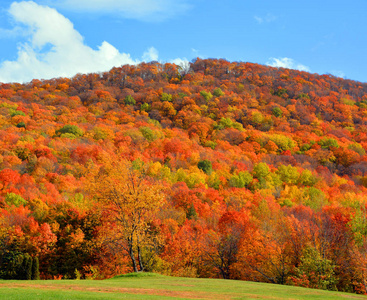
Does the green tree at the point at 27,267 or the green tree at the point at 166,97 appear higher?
the green tree at the point at 166,97

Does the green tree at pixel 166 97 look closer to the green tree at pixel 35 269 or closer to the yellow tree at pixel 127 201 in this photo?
the yellow tree at pixel 127 201

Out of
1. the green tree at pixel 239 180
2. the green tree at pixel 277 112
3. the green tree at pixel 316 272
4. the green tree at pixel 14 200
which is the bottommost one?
the green tree at pixel 316 272

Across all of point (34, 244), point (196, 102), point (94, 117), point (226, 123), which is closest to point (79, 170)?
point (34, 244)

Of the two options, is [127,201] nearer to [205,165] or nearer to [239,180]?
[239,180]

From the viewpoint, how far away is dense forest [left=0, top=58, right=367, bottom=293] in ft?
123

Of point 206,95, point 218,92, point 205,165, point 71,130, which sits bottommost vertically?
point 205,165

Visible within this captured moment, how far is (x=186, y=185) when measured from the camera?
88625mm

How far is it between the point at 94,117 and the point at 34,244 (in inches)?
4194

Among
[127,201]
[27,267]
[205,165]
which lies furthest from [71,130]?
[127,201]

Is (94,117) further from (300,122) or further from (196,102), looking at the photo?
(300,122)

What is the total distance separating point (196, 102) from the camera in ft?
591

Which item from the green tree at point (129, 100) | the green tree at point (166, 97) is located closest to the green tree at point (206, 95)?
the green tree at point (166, 97)

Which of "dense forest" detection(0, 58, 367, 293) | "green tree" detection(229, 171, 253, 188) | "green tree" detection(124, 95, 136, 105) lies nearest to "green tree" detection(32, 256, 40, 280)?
"dense forest" detection(0, 58, 367, 293)

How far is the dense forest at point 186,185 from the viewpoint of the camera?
123 ft
